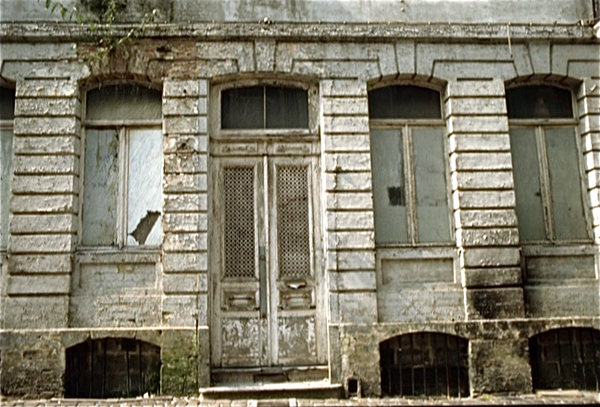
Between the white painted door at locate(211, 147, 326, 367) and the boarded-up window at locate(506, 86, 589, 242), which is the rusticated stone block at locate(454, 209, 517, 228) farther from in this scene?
the white painted door at locate(211, 147, 326, 367)

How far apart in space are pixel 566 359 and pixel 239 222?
4431mm

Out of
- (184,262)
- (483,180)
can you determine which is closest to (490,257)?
(483,180)

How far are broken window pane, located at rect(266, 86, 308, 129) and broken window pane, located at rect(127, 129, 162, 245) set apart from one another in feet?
4.86

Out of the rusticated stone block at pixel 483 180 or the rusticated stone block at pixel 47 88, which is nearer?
the rusticated stone block at pixel 47 88

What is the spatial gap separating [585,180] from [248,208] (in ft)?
14.8

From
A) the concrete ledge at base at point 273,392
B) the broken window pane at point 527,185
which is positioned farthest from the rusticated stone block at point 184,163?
the broken window pane at point 527,185

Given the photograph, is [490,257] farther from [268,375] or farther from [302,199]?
[268,375]

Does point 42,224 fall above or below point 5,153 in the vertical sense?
below

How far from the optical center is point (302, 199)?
7398mm

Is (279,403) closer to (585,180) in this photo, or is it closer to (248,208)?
(248,208)

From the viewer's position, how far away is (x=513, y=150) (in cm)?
771

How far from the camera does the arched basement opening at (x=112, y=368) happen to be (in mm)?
6785

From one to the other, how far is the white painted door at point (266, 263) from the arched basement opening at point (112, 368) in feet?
2.62

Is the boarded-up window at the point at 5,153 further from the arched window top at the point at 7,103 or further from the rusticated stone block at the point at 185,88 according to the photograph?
the rusticated stone block at the point at 185,88
